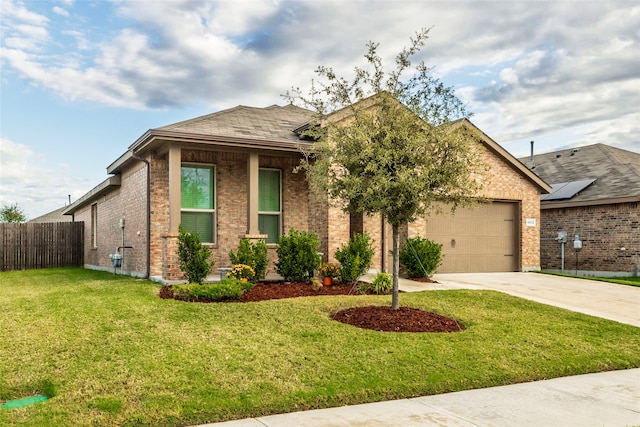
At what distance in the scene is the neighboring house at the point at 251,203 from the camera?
39.9 ft

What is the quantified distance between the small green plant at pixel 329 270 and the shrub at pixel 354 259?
0.13 meters

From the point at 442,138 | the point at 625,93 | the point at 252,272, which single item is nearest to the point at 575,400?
A: the point at 442,138

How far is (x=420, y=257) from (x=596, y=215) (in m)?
7.93

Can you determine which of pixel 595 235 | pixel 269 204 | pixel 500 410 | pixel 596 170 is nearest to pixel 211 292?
pixel 269 204

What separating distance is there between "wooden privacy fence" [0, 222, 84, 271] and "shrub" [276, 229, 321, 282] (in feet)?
46.3

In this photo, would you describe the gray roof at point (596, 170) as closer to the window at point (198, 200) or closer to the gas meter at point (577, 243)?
the gas meter at point (577, 243)

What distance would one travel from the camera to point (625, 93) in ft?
57.4

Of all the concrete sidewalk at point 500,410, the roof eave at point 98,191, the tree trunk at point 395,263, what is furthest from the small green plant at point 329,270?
the roof eave at point 98,191

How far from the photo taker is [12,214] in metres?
41.3

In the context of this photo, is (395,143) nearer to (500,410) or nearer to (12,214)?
(500,410)

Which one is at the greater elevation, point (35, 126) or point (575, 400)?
point (35, 126)

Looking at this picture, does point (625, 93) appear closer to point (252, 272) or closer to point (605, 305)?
point (605, 305)

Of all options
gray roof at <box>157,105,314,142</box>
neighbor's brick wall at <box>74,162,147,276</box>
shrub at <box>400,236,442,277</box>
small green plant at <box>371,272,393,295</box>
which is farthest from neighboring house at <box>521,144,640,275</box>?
neighbor's brick wall at <box>74,162,147,276</box>

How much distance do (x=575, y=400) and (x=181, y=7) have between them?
10.1 meters
